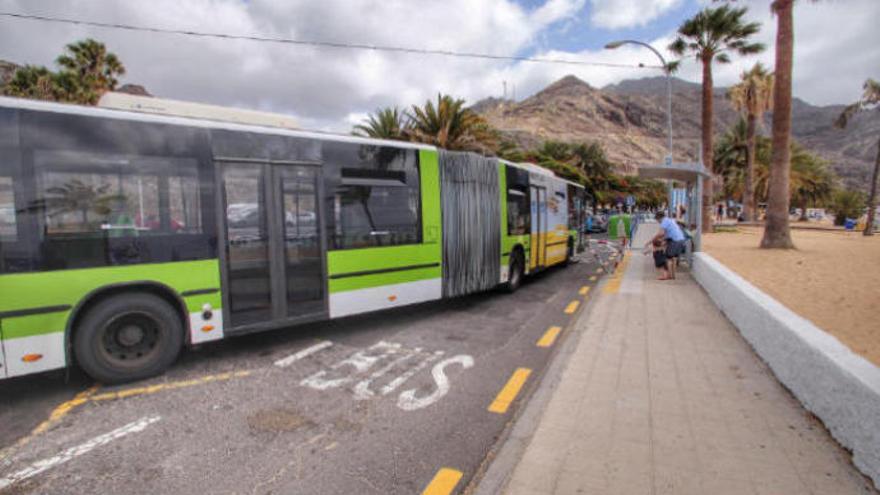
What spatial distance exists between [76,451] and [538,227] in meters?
10.1

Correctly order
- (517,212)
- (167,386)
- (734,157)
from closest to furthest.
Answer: (167,386) < (517,212) < (734,157)

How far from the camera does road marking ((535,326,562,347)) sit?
6.32 m

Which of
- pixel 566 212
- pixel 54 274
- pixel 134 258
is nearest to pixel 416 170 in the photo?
pixel 134 258

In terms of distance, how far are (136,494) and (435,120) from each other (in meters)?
24.2

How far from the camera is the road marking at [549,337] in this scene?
20.7 feet

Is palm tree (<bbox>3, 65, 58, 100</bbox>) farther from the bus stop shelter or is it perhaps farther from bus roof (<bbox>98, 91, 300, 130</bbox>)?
the bus stop shelter

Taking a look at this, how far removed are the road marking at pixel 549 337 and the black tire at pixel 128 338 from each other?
176 inches

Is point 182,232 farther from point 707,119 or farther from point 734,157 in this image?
point 734,157

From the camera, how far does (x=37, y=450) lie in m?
3.49

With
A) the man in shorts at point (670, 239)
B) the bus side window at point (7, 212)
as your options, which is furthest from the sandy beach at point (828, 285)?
the bus side window at point (7, 212)

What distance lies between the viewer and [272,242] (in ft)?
19.1

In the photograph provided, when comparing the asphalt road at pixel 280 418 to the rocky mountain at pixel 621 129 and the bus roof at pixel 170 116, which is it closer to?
the bus roof at pixel 170 116

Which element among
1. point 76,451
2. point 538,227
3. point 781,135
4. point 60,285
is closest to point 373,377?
point 76,451

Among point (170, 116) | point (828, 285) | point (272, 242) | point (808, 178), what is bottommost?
point (828, 285)
